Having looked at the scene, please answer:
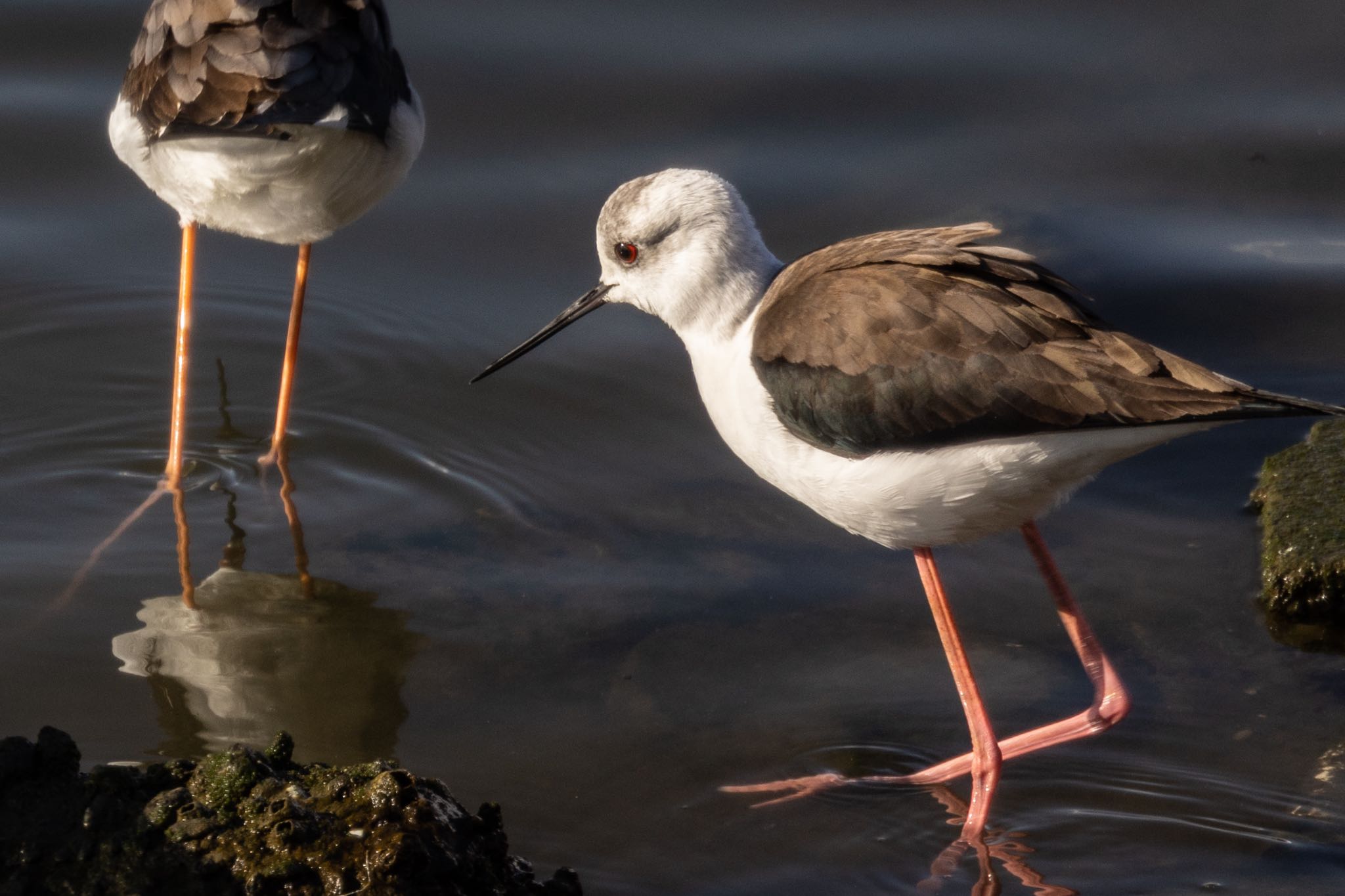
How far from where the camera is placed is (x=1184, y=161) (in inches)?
319

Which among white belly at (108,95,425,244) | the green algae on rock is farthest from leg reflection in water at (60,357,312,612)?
the green algae on rock

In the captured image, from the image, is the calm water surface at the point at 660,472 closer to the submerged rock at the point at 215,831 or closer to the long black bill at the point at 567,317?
the long black bill at the point at 567,317

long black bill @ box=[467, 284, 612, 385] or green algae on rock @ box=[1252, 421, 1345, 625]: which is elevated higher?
long black bill @ box=[467, 284, 612, 385]

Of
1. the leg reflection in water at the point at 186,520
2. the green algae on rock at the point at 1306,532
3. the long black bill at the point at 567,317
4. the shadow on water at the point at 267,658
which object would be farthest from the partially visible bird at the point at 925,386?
the leg reflection in water at the point at 186,520

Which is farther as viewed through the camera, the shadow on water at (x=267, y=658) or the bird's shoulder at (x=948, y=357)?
the shadow on water at (x=267, y=658)

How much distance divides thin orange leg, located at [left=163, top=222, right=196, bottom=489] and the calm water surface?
3.8 inches

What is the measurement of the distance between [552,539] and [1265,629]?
239 cm

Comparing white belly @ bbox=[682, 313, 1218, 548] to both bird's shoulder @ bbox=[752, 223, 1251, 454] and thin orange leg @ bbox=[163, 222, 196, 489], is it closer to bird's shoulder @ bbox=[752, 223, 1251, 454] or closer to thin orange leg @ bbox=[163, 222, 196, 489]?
bird's shoulder @ bbox=[752, 223, 1251, 454]

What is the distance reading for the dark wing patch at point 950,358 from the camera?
163 inches

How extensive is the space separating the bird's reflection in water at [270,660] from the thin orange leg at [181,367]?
1.23 feet

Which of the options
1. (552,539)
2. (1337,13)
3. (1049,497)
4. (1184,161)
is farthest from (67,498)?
(1337,13)

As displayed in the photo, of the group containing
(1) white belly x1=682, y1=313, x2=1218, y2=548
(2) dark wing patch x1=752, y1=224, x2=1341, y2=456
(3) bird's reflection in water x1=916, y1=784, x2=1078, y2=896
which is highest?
(2) dark wing patch x1=752, y1=224, x2=1341, y2=456

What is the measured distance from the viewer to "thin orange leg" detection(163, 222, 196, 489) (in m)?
5.87

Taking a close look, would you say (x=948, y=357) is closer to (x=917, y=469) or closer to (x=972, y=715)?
(x=917, y=469)
